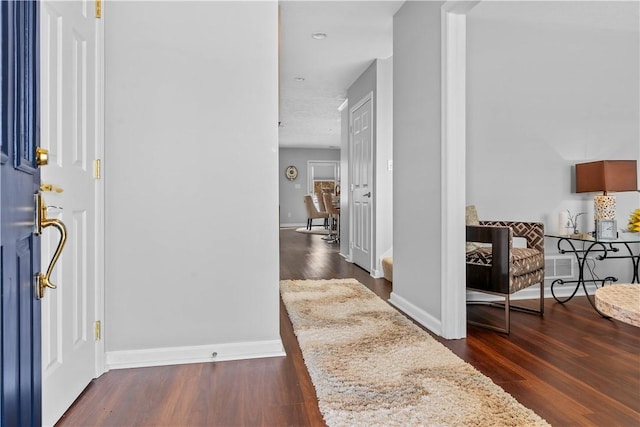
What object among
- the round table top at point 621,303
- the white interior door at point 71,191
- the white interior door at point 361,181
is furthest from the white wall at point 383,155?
the round table top at point 621,303

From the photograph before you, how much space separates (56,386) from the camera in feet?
5.24

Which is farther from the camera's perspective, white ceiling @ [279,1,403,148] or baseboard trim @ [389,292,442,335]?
white ceiling @ [279,1,403,148]

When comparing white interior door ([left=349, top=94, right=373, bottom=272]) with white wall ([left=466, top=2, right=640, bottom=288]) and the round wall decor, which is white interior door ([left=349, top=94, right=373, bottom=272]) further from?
the round wall decor

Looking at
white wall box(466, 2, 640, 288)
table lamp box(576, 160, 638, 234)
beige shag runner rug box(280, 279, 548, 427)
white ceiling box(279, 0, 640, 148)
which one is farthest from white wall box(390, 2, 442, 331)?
table lamp box(576, 160, 638, 234)

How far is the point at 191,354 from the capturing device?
2.25 m

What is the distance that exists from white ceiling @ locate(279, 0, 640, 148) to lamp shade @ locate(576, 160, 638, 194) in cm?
128

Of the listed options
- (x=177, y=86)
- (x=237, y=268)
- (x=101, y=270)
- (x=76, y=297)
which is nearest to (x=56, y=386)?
(x=76, y=297)

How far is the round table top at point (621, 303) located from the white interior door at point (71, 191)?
A: 5.44ft

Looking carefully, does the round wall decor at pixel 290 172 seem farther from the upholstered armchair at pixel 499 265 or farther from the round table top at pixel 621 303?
the round table top at pixel 621 303

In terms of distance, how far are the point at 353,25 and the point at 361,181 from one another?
2.02 meters

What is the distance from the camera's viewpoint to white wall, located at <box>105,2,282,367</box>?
2176 mm

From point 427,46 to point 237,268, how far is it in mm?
1954

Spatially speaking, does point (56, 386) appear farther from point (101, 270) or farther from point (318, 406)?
point (318, 406)

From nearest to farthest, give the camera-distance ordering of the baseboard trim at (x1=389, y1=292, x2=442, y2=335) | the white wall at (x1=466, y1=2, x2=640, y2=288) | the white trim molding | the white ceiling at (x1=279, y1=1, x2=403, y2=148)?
the white trim molding < the baseboard trim at (x1=389, y1=292, x2=442, y2=335) < the white ceiling at (x1=279, y1=1, x2=403, y2=148) < the white wall at (x1=466, y1=2, x2=640, y2=288)
